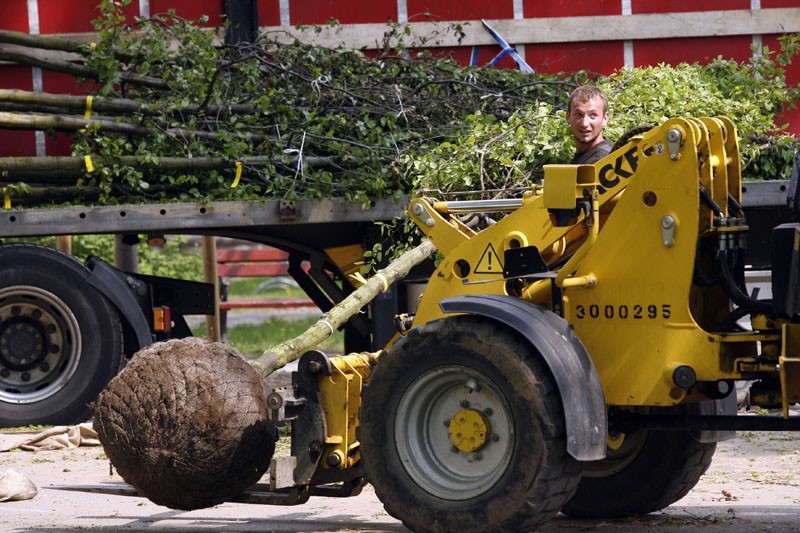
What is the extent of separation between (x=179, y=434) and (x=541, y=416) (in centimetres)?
179

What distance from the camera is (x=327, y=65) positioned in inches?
433

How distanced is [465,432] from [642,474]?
1367 millimetres

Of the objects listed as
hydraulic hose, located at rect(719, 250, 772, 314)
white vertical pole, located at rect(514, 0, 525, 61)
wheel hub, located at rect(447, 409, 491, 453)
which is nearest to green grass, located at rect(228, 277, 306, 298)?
white vertical pole, located at rect(514, 0, 525, 61)

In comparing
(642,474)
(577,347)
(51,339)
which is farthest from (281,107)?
(577,347)

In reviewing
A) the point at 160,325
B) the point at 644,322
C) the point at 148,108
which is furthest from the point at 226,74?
the point at 644,322

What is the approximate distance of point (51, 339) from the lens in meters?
10.6

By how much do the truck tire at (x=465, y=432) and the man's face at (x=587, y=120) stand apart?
1363 mm

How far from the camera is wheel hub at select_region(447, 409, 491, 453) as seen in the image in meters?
6.01

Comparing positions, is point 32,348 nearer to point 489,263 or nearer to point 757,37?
point 489,263

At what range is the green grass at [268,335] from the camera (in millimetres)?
16734

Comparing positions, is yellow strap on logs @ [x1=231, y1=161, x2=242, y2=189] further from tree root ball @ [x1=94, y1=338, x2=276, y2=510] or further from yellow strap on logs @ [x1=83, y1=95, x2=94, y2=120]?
tree root ball @ [x1=94, y1=338, x2=276, y2=510]

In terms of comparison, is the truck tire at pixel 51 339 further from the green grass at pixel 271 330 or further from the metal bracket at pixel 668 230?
the metal bracket at pixel 668 230

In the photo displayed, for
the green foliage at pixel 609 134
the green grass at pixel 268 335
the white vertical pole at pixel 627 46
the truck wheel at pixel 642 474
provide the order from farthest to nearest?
the green grass at pixel 268 335
the white vertical pole at pixel 627 46
the green foliage at pixel 609 134
the truck wheel at pixel 642 474

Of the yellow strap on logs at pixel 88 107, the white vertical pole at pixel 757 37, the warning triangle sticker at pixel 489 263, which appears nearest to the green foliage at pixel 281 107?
A: the yellow strap on logs at pixel 88 107
